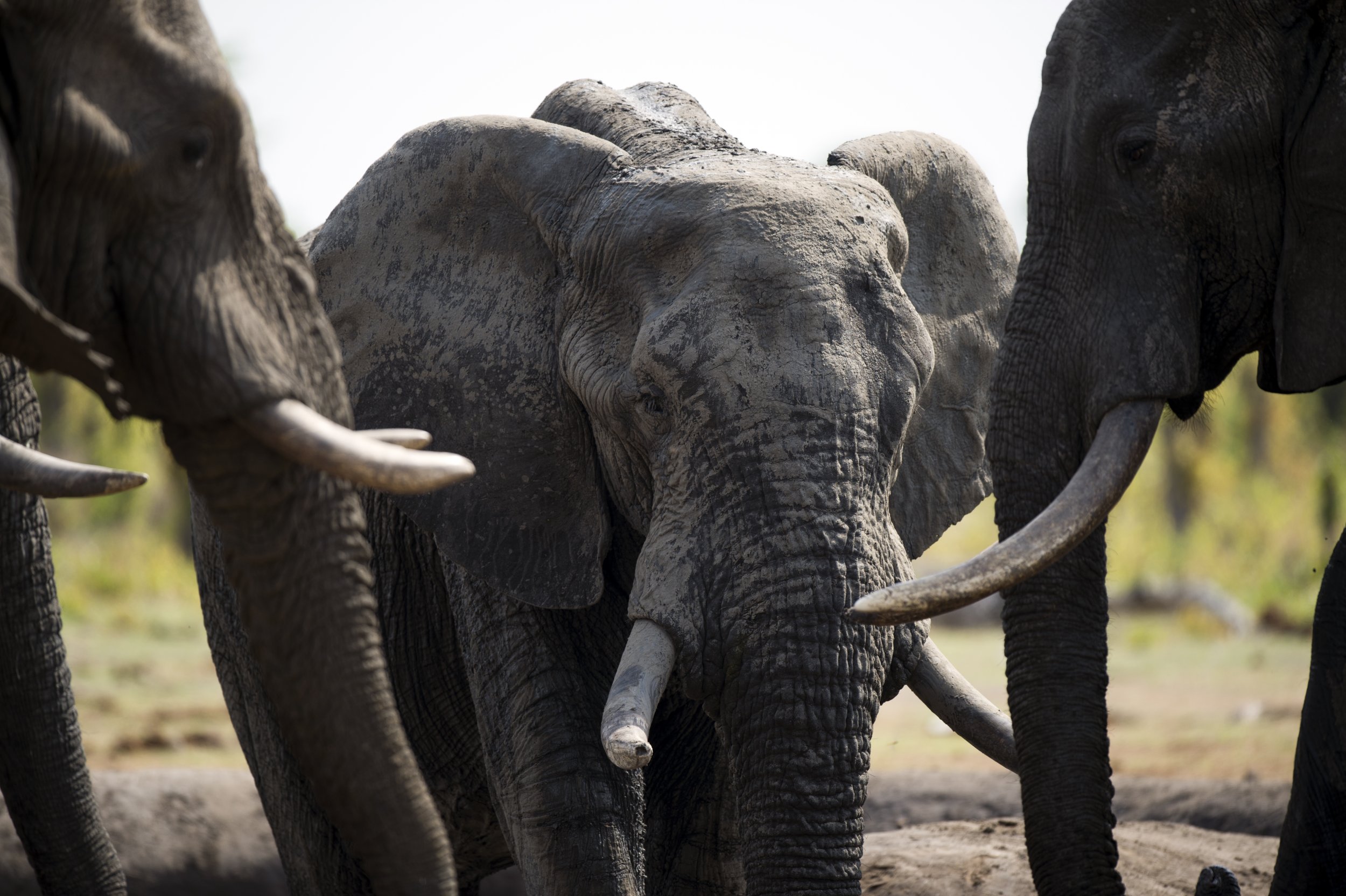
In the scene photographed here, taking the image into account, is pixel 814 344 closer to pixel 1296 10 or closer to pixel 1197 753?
pixel 1296 10

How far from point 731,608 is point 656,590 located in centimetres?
18

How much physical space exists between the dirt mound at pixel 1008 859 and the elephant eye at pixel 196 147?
3368 mm

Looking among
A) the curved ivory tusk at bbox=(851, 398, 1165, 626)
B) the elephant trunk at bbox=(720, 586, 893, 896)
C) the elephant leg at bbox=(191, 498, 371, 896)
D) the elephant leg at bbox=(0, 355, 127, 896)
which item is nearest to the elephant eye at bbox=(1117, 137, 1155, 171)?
the curved ivory tusk at bbox=(851, 398, 1165, 626)

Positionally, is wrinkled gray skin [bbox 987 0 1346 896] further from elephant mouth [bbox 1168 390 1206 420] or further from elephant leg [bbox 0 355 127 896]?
elephant leg [bbox 0 355 127 896]

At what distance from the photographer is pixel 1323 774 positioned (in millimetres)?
3342

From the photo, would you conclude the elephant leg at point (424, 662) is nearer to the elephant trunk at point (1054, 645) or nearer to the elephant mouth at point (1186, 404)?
the elephant trunk at point (1054, 645)

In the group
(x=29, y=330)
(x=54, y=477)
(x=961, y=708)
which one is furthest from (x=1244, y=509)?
(x=29, y=330)

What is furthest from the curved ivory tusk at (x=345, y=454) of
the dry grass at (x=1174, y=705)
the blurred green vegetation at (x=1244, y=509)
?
the blurred green vegetation at (x=1244, y=509)

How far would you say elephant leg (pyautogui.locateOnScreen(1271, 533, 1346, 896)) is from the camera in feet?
10.9

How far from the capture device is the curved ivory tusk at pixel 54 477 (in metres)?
3.25

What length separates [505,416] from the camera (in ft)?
13.8

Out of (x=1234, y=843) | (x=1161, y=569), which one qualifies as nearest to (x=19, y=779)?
(x=1234, y=843)

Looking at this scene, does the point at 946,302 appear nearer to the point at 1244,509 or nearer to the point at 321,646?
the point at 321,646

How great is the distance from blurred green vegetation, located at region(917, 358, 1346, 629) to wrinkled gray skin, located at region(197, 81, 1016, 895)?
8729 mm
